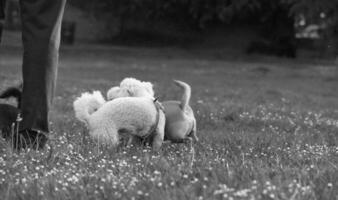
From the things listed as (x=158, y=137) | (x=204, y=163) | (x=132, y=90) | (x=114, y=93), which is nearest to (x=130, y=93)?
(x=132, y=90)

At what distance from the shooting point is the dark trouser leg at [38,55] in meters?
4.39

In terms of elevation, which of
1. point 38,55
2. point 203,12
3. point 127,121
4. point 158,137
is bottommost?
point 203,12

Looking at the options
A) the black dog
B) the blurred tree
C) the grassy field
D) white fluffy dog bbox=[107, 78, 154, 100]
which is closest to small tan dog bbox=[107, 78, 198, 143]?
white fluffy dog bbox=[107, 78, 154, 100]

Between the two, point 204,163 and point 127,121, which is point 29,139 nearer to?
point 127,121

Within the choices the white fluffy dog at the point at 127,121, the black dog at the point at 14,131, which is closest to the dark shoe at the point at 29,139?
the black dog at the point at 14,131

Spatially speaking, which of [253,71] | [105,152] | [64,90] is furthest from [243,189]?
[253,71]

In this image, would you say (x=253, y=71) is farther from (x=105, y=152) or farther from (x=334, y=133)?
(x=105, y=152)

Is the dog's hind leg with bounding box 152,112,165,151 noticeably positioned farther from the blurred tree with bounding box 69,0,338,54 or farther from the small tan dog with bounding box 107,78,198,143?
the blurred tree with bounding box 69,0,338,54

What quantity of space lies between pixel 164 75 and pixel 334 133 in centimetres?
1039

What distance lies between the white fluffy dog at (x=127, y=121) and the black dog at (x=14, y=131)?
55 cm

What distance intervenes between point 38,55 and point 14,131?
575 millimetres

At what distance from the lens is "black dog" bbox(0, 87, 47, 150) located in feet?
14.9

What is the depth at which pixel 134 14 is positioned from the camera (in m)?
31.0

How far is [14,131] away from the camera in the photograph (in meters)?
4.62
